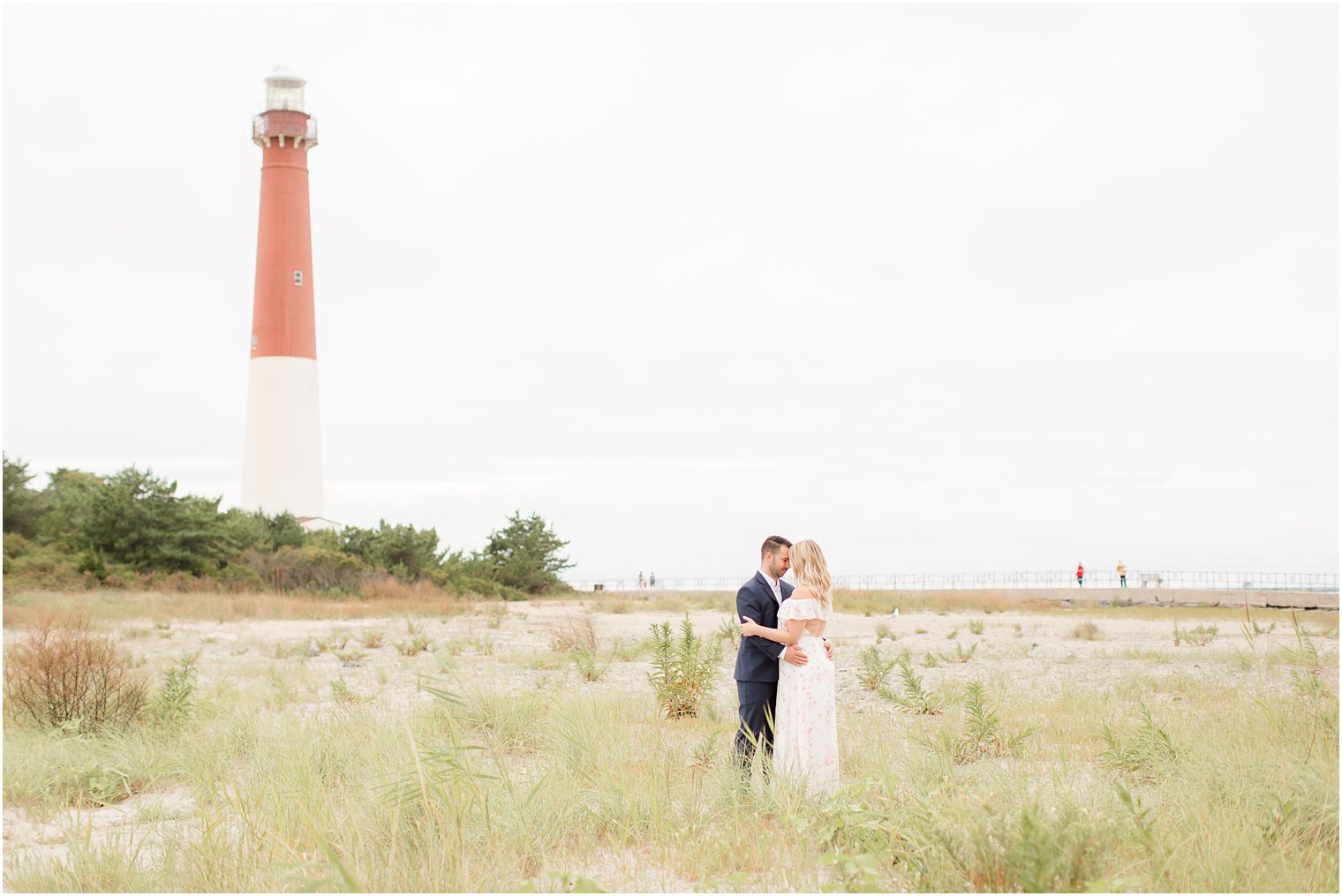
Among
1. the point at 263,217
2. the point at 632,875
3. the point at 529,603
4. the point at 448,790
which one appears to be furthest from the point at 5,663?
the point at 263,217

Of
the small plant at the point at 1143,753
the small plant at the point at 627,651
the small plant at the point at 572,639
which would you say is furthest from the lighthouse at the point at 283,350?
the small plant at the point at 1143,753

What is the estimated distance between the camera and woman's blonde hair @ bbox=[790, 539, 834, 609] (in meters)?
6.45

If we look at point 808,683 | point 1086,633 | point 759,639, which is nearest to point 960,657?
point 1086,633

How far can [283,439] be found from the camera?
1442 inches

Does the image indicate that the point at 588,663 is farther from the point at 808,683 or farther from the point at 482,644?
the point at 808,683

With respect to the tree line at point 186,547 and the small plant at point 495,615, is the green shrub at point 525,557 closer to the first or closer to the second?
the tree line at point 186,547

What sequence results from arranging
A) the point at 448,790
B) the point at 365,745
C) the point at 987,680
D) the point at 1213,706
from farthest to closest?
1. the point at 987,680
2. the point at 1213,706
3. the point at 365,745
4. the point at 448,790

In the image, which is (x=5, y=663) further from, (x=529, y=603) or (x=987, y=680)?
(x=529, y=603)

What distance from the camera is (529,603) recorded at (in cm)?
3142

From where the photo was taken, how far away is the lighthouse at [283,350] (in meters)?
36.5

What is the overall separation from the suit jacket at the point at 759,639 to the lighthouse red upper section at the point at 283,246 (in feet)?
109

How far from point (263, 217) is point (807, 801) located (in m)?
36.9

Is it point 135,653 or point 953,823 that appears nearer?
point 953,823

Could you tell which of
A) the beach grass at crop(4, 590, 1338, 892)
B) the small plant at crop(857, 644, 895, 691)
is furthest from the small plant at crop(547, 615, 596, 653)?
the beach grass at crop(4, 590, 1338, 892)
